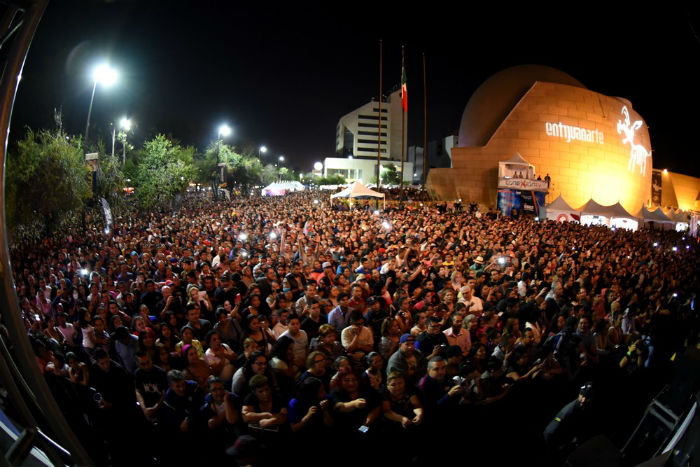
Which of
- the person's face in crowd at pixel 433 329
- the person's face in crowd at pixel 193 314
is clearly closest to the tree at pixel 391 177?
the person's face in crowd at pixel 433 329

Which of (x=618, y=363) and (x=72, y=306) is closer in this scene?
(x=618, y=363)

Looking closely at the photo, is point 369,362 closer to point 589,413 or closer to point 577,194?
point 589,413

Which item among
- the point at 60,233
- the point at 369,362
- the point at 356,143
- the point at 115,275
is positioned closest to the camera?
the point at 369,362

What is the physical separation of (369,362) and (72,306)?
6.00 meters

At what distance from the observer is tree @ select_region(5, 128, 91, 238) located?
11.7 metres

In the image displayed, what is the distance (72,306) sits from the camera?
6.57 m

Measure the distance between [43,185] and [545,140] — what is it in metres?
35.4

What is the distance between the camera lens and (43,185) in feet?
40.9

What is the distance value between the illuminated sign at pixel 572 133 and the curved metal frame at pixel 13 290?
37.8 meters

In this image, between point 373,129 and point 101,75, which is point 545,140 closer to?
point 101,75

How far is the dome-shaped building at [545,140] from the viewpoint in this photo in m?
33.1

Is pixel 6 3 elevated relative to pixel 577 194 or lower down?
lower down

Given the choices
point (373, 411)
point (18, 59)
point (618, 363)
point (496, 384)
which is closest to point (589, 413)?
point (496, 384)

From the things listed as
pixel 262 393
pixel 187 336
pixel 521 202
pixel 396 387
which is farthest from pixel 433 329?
pixel 521 202
